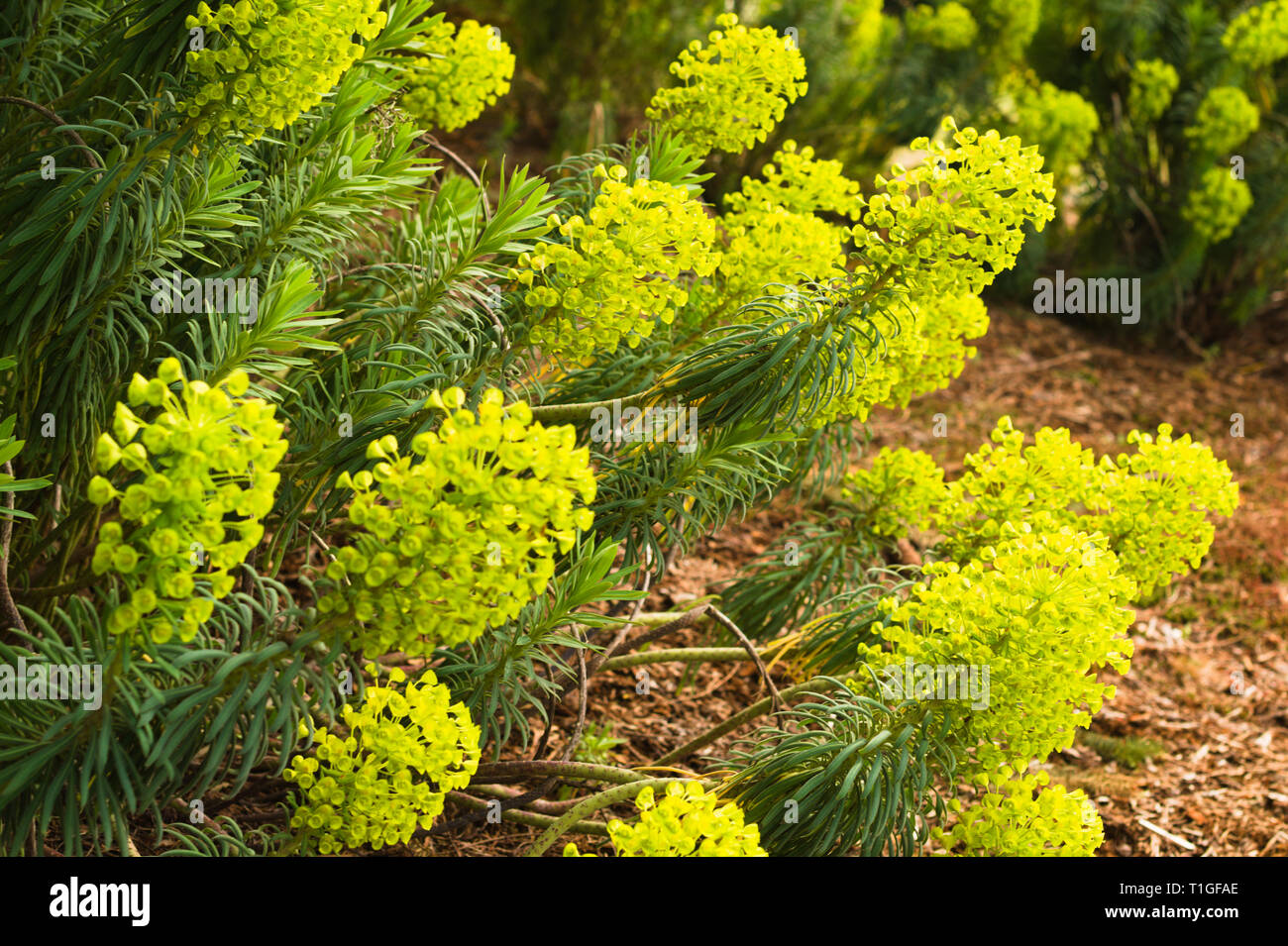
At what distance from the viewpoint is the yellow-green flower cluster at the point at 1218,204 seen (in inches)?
251

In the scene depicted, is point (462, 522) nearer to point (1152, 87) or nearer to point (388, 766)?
point (388, 766)

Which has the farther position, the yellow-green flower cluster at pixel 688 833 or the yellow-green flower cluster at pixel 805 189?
the yellow-green flower cluster at pixel 805 189

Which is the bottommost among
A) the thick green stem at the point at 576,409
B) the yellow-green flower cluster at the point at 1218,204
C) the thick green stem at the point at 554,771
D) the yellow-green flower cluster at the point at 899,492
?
the thick green stem at the point at 554,771

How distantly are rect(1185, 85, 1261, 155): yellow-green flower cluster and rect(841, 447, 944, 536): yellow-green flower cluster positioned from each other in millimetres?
4290

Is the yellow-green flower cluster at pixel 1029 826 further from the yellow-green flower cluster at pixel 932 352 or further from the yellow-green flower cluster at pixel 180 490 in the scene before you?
the yellow-green flower cluster at pixel 180 490

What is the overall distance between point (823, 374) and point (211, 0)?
56.8 inches

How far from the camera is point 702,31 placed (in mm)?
7203

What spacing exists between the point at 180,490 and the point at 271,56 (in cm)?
86

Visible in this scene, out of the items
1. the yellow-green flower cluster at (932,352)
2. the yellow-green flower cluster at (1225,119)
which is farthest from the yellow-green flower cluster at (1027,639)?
the yellow-green flower cluster at (1225,119)

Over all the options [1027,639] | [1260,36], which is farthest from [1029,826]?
[1260,36]

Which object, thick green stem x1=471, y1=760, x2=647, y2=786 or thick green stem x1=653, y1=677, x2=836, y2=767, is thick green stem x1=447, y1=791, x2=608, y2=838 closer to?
thick green stem x1=471, y1=760, x2=647, y2=786

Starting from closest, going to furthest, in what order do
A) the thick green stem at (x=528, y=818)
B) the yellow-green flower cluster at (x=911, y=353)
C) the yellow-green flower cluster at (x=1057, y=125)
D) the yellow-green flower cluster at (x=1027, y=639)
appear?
the yellow-green flower cluster at (x=1027, y=639) → the yellow-green flower cluster at (x=911, y=353) → the thick green stem at (x=528, y=818) → the yellow-green flower cluster at (x=1057, y=125)

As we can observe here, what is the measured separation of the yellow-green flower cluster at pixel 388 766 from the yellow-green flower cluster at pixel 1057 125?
18.7 ft
